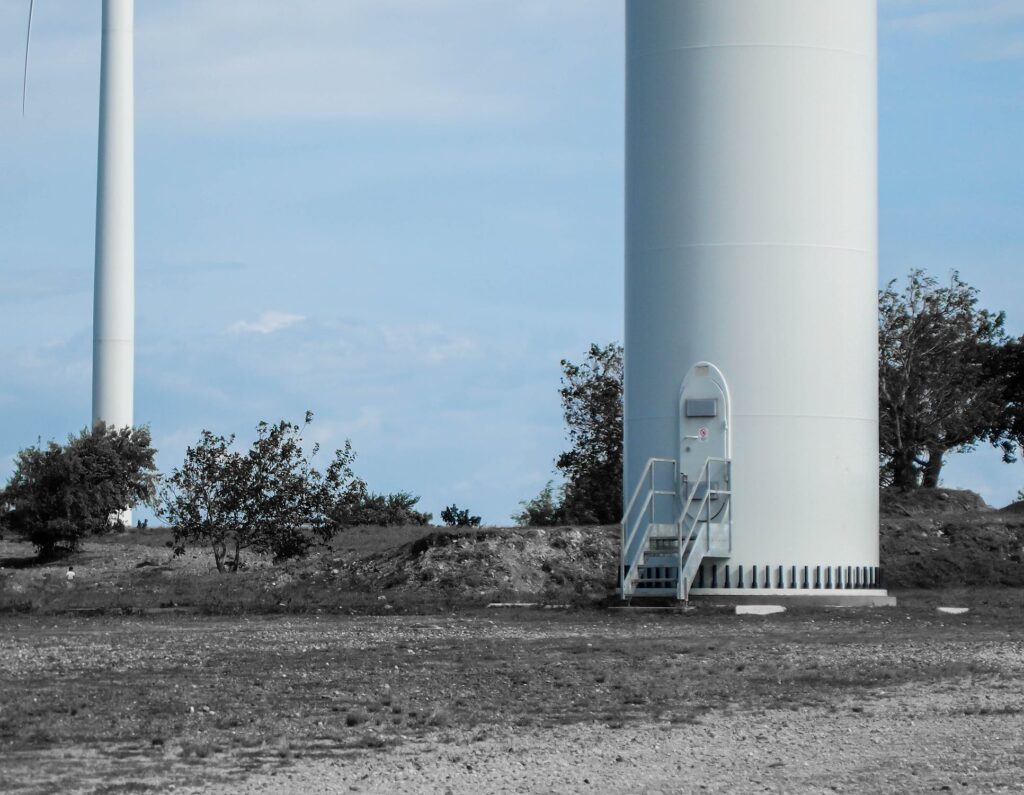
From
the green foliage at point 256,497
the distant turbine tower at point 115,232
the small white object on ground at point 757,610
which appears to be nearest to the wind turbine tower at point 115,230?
the distant turbine tower at point 115,232

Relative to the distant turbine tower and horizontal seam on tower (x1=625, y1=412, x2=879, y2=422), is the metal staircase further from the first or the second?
the distant turbine tower

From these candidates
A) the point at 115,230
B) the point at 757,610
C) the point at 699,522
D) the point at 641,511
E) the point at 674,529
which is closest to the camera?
the point at 757,610

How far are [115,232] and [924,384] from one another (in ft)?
103

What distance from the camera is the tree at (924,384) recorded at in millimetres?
62812

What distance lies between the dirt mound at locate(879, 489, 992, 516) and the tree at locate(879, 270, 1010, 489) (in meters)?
2.60

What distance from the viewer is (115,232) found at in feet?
217

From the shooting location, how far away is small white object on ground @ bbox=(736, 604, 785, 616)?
26859 mm

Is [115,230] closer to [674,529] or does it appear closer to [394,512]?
[394,512]

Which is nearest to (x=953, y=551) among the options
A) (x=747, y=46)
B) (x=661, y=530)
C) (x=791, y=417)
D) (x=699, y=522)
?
(x=791, y=417)

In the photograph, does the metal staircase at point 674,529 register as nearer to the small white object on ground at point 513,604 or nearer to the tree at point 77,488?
the small white object on ground at point 513,604

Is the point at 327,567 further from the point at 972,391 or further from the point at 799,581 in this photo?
the point at 972,391

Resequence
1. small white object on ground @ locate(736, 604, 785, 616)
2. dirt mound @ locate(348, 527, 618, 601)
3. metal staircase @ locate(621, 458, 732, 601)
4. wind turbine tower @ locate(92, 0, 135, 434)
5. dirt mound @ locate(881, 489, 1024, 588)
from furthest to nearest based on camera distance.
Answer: wind turbine tower @ locate(92, 0, 135, 434) < dirt mound @ locate(881, 489, 1024, 588) < dirt mound @ locate(348, 527, 618, 601) < metal staircase @ locate(621, 458, 732, 601) < small white object on ground @ locate(736, 604, 785, 616)

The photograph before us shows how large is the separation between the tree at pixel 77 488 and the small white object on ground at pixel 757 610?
120 feet

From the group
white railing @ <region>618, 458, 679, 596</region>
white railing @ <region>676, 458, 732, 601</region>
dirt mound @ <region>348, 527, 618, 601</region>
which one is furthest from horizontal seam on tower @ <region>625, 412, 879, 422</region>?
dirt mound @ <region>348, 527, 618, 601</region>
